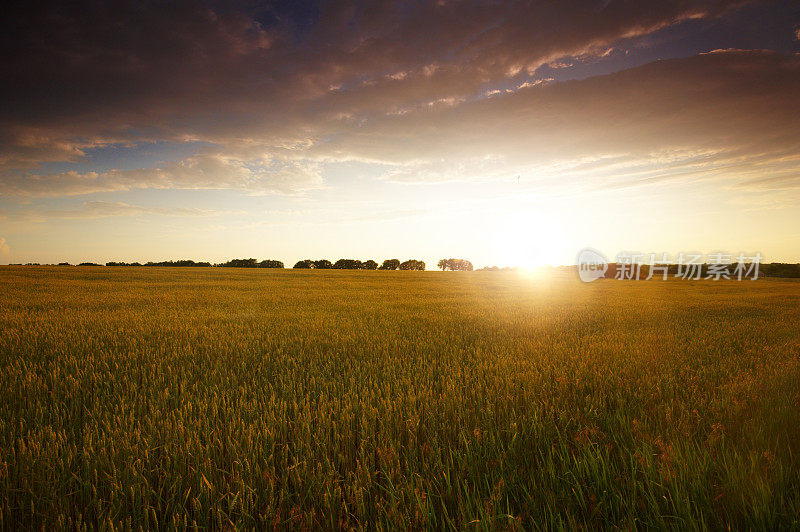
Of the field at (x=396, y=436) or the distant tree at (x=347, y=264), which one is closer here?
the field at (x=396, y=436)

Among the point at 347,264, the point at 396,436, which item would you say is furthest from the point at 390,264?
the point at 396,436

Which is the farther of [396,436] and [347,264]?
[347,264]

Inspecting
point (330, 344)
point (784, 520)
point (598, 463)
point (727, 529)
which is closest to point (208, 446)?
point (598, 463)

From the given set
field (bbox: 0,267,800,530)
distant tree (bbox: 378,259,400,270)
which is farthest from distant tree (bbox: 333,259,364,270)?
field (bbox: 0,267,800,530)

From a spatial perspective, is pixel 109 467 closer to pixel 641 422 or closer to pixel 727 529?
pixel 727 529

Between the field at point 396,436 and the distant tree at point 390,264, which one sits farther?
the distant tree at point 390,264

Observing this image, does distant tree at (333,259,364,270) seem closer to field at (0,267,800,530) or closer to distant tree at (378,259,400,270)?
distant tree at (378,259,400,270)

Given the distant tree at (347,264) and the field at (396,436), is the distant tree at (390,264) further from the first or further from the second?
the field at (396,436)

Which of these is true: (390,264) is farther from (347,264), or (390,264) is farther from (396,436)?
(396,436)

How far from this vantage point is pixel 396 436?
313 cm

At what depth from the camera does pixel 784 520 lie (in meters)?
1.94

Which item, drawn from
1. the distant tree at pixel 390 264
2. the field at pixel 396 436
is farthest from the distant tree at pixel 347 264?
the field at pixel 396 436

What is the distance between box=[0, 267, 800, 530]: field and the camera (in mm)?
2150

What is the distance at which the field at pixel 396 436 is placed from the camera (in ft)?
7.06
